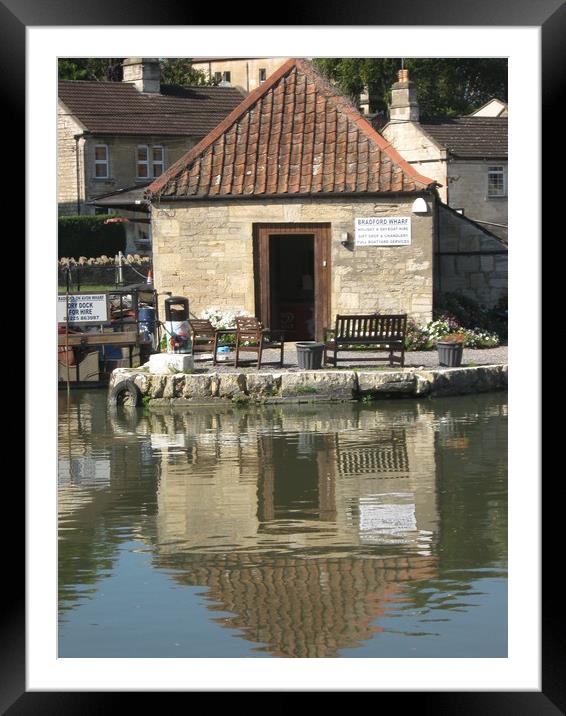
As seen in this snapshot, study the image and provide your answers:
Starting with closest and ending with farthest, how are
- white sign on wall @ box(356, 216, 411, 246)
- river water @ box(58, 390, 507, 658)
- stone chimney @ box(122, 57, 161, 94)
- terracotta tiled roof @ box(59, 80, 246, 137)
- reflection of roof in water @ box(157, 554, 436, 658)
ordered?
1. reflection of roof in water @ box(157, 554, 436, 658)
2. river water @ box(58, 390, 507, 658)
3. white sign on wall @ box(356, 216, 411, 246)
4. terracotta tiled roof @ box(59, 80, 246, 137)
5. stone chimney @ box(122, 57, 161, 94)

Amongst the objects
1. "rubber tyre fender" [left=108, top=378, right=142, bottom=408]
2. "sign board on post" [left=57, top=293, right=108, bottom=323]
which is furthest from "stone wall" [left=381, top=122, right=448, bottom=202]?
"rubber tyre fender" [left=108, top=378, right=142, bottom=408]

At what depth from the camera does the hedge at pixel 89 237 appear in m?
41.4

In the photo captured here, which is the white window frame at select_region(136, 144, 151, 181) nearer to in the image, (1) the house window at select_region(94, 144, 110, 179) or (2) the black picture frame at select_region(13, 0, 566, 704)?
(1) the house window at select_region(94, 144, 110, 179)

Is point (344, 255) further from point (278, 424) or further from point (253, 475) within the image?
point (253, 475)

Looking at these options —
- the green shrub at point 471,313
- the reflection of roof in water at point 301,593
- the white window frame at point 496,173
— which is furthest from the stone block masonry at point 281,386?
the white window frame at point 496,173

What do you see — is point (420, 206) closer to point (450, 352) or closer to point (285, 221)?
point (285, 221)

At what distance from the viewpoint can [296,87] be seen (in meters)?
23.7

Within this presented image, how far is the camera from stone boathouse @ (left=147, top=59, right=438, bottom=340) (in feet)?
74.2

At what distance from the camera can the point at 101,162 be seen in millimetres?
43688

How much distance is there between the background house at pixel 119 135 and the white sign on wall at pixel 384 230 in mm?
21032

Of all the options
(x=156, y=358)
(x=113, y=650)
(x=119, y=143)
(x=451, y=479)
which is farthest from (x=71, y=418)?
(x=119, y=143)

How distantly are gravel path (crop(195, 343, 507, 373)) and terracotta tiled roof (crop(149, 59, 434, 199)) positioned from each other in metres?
3.01
